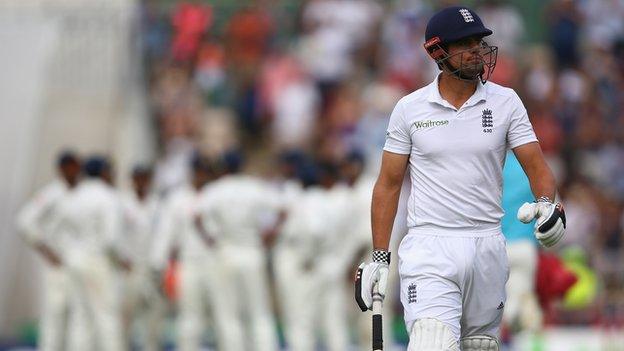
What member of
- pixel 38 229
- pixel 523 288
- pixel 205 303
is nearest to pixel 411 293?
pixel 523 288

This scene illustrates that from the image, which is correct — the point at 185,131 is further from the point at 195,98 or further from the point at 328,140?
the point at 328,140

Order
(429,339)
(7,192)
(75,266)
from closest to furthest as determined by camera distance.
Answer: (429,339)
(75,266)
(7,192)

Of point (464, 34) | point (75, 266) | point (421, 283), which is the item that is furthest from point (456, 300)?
point (75, 266)

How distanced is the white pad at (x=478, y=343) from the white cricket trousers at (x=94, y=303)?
7.56 m

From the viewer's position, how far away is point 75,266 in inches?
612

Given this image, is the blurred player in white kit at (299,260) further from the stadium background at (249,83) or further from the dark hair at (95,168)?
the stadium background at (249,83)

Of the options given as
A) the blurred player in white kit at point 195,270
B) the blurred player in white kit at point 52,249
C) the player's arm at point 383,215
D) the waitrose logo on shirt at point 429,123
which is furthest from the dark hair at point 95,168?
the waitrose logo on shirt at point 429,123

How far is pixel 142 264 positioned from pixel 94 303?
2.14 ft

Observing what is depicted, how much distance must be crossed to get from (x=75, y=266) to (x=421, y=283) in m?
7.79

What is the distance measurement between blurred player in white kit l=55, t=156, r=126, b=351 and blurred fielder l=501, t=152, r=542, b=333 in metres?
4.15

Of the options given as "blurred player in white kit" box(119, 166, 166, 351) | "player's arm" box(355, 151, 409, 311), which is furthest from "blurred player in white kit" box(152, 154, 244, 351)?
"player's arm" box(355, 151, 409, 311)

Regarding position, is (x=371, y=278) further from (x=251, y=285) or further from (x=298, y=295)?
(x=298, y=295)

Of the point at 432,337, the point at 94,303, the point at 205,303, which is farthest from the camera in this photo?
the point at 205,303

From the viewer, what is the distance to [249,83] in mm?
21172
